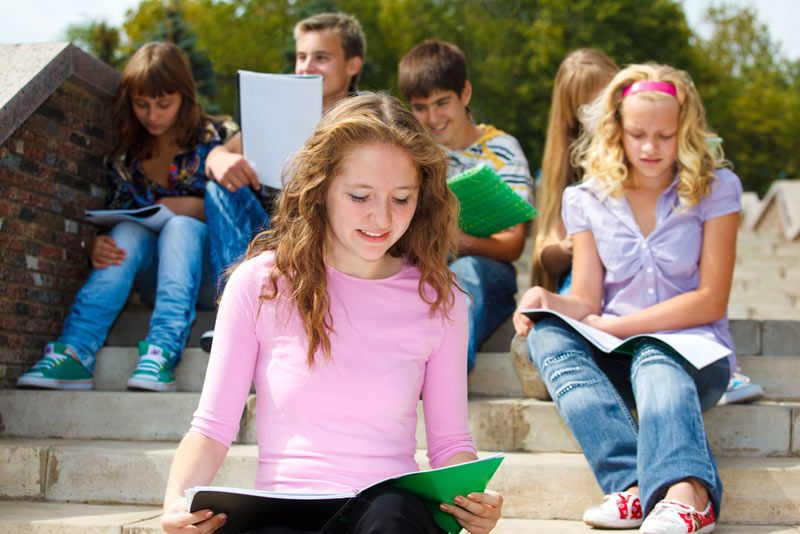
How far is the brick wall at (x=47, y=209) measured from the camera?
382 cm

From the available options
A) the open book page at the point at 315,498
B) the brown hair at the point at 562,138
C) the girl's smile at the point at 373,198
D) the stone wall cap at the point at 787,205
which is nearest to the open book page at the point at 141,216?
the brown hair at the point at 562,138

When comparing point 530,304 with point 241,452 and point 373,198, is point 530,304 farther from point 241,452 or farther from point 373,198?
point 373,198

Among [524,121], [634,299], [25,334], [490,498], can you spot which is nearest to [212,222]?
[25,334]

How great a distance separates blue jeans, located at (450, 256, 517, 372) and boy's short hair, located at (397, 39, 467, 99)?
749 mm

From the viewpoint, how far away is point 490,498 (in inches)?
79.6

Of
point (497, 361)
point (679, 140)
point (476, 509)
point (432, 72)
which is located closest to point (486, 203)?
point (497, 361)

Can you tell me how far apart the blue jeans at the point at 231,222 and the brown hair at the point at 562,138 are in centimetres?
107

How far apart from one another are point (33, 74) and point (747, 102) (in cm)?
2956

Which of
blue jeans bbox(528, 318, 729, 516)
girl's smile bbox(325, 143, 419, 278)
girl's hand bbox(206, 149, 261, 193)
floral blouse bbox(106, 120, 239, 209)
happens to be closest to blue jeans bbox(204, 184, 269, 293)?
girl's hand bbox(206, 149, 261, 193)

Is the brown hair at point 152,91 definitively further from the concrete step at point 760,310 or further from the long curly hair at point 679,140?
the concrete step at point 760,310

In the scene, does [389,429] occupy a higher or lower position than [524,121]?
lower

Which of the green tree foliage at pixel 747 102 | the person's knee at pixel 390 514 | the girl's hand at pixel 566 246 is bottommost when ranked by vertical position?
the person's knee at pixel 390 514

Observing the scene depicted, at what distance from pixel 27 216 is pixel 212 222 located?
2.25ft

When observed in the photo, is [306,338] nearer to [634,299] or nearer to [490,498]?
[490,498]
